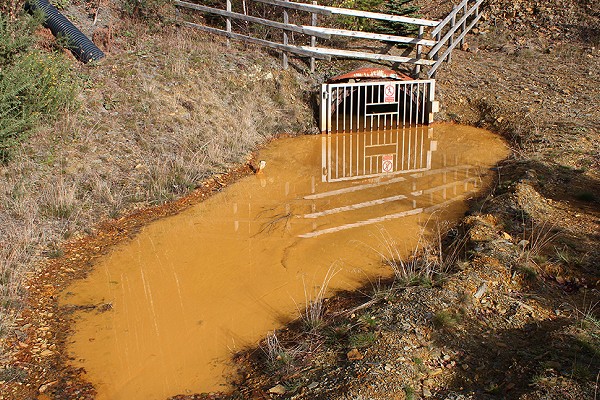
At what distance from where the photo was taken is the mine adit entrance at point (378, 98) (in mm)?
13023

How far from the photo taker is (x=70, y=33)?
1245 centimetres

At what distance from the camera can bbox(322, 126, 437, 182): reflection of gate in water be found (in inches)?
422

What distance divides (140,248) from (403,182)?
4926mm

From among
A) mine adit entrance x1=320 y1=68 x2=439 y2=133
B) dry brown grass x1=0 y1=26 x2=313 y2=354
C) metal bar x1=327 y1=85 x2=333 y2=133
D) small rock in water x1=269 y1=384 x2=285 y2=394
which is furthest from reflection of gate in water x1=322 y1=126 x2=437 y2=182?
small rock in water x1=269 y1=384 x2=285 y2=394

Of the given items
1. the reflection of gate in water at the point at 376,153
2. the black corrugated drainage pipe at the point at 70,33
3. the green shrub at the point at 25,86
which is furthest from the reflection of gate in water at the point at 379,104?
the green shrub at the point at 25,86

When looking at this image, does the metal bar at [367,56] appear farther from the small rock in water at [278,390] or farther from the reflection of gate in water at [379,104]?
the small rock in water at [278,390]

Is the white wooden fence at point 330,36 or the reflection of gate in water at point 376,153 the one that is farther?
the white wooden fence at point 330,36

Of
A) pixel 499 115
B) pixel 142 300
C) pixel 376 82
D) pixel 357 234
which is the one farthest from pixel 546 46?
pixel 142 300

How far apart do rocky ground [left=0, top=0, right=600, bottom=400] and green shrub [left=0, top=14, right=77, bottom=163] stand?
6.11ft

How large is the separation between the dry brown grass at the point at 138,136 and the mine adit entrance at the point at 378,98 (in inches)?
29.0

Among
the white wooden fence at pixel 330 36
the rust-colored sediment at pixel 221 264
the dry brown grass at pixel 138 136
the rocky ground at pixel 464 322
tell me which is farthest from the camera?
the white wooden fence at pixel 330 36

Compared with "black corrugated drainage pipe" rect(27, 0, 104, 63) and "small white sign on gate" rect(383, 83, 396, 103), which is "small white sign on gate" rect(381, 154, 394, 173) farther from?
"black corrugated drainage pipe" rect(27, 0, 104, 63)

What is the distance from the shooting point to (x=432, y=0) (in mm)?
19172

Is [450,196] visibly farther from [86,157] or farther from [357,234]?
[86,157]
